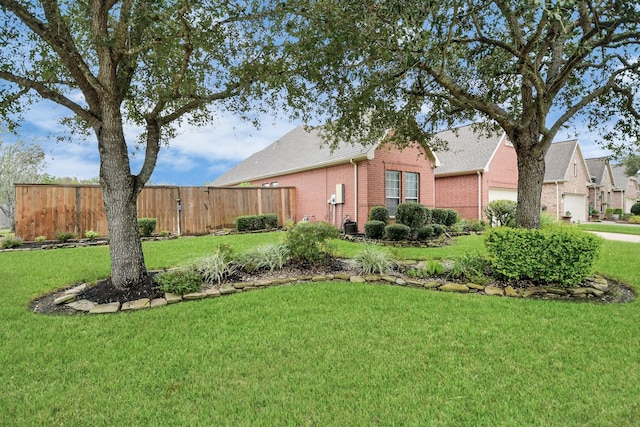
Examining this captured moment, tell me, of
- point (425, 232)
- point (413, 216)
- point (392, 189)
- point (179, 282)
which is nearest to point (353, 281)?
point (179, 282)

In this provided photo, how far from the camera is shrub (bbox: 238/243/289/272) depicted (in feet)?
20.1

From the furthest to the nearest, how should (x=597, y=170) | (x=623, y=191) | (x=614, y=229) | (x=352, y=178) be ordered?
(x=623, y=191) → (x=597, y=170) → (x=614, y=229) → (x=352, y=178)

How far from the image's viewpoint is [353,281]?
554 cm

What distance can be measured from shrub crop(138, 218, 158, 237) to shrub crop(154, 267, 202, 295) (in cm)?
715

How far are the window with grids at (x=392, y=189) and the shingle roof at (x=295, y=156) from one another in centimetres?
183

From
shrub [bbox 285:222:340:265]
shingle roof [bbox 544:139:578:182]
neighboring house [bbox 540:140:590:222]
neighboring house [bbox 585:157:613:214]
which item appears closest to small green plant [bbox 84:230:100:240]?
shrub [bbox 285:222:340:265]

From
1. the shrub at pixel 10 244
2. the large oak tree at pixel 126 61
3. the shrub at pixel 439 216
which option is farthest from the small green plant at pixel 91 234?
the shrub at pixel 439 216

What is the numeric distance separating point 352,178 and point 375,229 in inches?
112

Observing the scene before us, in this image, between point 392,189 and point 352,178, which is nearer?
point 352,178

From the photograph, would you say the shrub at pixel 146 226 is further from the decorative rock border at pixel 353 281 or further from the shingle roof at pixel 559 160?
the shingle roof at pixel 559 160

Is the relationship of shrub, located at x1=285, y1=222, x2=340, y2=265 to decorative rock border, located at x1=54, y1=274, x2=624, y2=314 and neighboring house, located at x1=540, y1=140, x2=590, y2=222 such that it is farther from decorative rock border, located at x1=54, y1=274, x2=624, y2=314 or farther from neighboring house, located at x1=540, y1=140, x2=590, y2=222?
neighboring house, located at x1=540, y1=140, x2=590, y2=222

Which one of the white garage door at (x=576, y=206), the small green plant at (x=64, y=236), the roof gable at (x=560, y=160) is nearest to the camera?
the small green plant at (x=64, y=236)

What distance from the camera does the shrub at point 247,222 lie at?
523 inches

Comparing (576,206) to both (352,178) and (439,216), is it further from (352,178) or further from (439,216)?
(352,178)
